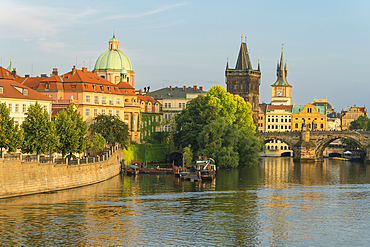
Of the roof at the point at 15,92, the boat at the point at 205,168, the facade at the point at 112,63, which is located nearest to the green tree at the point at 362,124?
the facade at the point at 112,63

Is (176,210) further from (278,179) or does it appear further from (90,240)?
(278,179)

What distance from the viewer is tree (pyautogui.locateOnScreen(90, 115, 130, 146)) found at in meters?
108

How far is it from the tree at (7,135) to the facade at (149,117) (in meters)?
61.1

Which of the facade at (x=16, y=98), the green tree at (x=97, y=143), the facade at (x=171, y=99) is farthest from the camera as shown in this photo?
the facade at (x=171, y=99)

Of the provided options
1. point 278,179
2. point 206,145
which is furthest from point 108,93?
point 278,179

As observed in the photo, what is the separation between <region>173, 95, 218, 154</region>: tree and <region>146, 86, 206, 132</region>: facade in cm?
1628

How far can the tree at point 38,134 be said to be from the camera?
7488 centimetres

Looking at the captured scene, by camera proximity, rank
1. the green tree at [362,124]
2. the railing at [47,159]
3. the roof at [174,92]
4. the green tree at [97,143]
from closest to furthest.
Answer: the railing at [47,159] < the green tree at [97,143] < the roof at [174,92] < the green tree at [362,124]

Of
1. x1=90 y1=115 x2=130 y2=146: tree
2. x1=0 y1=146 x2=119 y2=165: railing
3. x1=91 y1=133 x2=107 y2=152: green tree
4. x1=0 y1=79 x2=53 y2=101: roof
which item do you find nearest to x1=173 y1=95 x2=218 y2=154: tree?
x1=90 y1=115 x2=130 y2=146: tree

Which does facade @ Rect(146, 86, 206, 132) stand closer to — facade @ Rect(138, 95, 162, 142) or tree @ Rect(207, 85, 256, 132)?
facade @ Rect(138, 95, 162, 142)

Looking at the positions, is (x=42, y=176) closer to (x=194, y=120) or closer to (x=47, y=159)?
(x=47, y=159)

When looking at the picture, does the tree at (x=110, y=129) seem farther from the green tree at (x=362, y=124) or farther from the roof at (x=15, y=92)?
the green tree at (x=362, y=124)

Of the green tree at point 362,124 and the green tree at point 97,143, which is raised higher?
the green tree at point 362,124

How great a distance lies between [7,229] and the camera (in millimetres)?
52094
